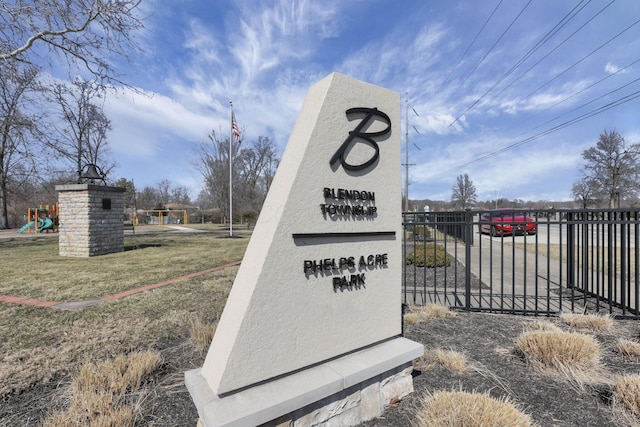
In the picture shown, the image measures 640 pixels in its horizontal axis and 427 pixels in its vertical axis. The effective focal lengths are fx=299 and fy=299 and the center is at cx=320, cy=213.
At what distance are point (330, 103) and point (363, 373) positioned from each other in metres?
2.15

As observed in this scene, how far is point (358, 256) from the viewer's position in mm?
2676

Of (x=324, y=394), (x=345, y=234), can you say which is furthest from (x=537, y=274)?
(x=324, y=394)

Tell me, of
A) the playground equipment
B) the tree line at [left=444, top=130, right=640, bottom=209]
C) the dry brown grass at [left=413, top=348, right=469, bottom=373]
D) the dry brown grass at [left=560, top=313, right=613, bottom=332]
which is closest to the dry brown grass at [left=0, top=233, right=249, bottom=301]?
the dry brown grass at [left=413, top=348, right=469, bottom=373]

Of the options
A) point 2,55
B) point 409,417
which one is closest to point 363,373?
point 409,417

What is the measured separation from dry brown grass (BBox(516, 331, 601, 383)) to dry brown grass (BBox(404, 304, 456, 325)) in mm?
1438

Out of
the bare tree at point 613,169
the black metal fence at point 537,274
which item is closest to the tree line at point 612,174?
the bare tree at point 613,169

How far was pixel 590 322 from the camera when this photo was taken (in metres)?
4.03

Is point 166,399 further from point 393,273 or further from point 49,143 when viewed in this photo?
point 49,143

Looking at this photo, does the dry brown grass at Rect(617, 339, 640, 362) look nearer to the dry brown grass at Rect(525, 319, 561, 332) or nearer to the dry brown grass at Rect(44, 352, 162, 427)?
the dry brown grass at Rect(525, 319, 561, 332)

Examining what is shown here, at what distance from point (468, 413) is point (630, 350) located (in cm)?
255

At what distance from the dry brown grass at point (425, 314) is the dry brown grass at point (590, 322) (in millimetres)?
1491

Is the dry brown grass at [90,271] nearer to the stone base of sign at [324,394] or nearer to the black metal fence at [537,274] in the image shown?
the stone base of sign at [324,394]

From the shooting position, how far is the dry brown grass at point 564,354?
284 centimetres

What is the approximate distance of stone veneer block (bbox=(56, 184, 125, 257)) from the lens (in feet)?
33.0
